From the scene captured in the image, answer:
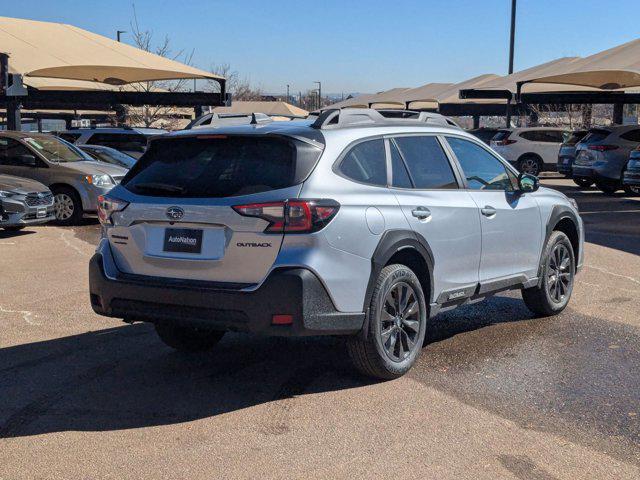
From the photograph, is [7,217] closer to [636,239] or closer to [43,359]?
[43,359]

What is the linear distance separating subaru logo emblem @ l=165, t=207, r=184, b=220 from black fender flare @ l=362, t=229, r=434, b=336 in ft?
3.80

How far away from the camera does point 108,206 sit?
5.52 metres

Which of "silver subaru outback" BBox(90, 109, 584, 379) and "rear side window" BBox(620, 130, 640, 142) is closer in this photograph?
"silver subaru outback" BBox(90, 109, 584, 379)

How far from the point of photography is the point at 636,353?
6363 mm

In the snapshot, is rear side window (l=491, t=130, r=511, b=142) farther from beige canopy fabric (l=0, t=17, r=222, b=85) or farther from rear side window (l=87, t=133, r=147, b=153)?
rear side window (l=87, t=133, r=147, b=153)

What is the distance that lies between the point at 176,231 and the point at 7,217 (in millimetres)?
8367

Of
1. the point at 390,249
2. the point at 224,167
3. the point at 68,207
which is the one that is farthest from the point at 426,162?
the point at 68,207

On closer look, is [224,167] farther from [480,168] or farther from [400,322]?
[480,168]

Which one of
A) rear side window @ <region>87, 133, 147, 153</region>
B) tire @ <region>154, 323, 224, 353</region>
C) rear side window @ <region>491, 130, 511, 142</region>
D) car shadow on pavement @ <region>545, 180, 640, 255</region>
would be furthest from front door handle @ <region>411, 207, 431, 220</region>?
rear side window @ <region>491, 130, 511, 142</region>

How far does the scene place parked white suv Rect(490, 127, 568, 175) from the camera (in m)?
28.2

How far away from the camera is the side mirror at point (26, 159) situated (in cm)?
1531

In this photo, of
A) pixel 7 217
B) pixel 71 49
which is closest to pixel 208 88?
pixel 71 49

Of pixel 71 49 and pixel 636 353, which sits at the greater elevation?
pixel 71 49

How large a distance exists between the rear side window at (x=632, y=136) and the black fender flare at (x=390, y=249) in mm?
16596
